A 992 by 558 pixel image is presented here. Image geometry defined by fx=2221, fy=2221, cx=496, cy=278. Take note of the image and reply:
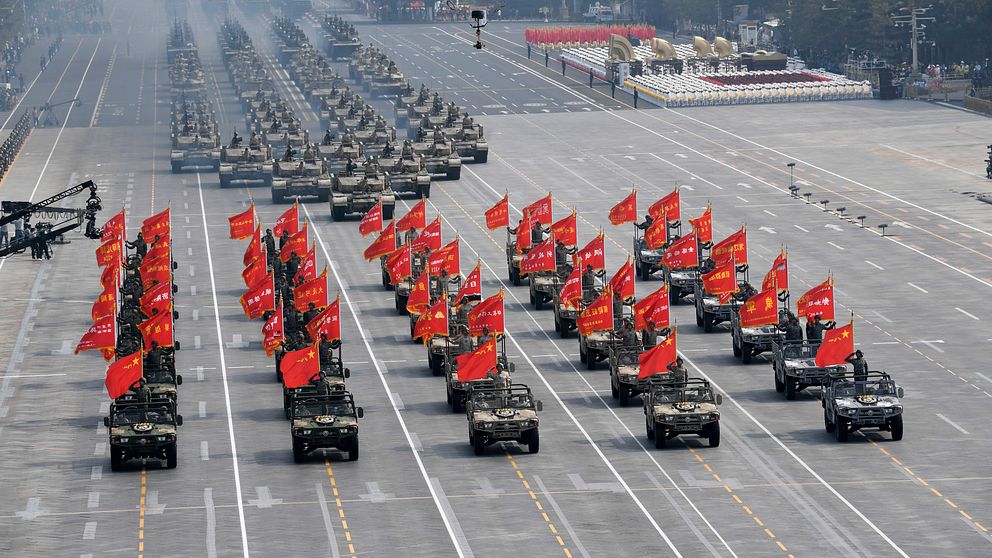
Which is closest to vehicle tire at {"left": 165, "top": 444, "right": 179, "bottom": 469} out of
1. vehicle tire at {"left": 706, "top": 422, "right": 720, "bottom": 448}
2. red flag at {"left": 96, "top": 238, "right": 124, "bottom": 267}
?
vehicle tire at {"left": 706, "top": 422, "right": 720, "bottom": 448}

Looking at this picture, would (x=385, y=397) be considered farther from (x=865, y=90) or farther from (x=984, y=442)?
(x=865, y=90)

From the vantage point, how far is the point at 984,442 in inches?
2586

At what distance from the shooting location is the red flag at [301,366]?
68875mm

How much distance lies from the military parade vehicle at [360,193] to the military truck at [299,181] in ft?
11.2

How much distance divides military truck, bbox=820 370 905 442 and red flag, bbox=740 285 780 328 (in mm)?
10055

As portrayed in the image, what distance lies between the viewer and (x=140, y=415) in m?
64.6

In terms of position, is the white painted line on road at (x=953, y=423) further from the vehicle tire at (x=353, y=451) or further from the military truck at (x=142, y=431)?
the military truck at (x=142, y=431)

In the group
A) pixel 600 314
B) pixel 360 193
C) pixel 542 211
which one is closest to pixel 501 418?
pixel 600 314

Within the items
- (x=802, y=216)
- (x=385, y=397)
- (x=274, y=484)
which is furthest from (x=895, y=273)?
(x=274, y=484)

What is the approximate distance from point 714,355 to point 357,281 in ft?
78.2

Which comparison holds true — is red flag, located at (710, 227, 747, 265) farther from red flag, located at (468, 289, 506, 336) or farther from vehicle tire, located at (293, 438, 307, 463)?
vehicle tire, located at (293, 438, 307, 463)

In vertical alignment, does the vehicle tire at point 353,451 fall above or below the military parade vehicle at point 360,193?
above

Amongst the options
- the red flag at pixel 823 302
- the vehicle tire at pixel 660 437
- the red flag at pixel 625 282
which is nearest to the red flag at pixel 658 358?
the vehicle tire at pixel 660 437

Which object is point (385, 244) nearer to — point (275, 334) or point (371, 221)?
point (371, 221)
